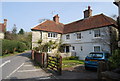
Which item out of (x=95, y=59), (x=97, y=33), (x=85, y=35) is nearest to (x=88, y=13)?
(x=85, y=35)

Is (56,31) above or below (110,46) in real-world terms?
above

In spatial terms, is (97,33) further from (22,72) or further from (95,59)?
(22,72)

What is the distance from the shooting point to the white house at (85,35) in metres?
14.2

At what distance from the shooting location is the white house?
14234 mm

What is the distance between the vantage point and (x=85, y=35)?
56.5 feet

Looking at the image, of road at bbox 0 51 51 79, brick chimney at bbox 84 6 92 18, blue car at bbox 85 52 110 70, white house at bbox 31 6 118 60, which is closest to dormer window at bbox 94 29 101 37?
white house at bbox 31 6 118 60

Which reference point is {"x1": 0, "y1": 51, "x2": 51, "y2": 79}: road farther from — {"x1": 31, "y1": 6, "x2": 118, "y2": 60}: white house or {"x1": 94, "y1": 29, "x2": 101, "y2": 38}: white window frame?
{"x1": 94, "y1": 29, "x2": 101, "y2": 38}: white window frame

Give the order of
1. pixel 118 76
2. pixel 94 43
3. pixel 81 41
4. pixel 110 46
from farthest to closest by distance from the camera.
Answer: pixel 81 41 < pixel 94 43 < pixel 110 46 < pixel 118 76

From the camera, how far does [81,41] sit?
17828 millimetres

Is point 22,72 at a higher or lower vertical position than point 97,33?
lower

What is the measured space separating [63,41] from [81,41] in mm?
4972

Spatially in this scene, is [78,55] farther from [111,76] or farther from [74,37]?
[111,76]

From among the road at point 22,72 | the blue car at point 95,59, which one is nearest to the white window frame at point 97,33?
the blue car at point 95,59

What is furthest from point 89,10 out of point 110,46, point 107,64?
point 107,64
